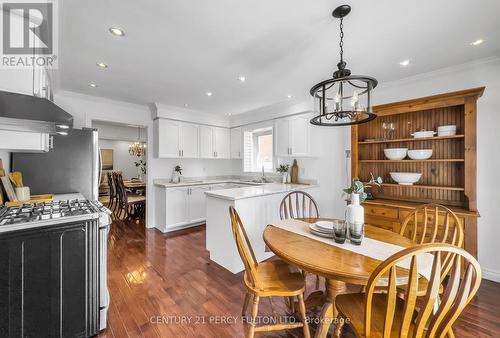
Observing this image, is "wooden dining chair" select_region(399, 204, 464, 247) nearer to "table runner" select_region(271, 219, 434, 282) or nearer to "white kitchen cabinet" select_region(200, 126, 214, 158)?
"table runner" select_region(271, 219, 434, 282)

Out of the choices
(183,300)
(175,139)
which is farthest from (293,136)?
(183,300)

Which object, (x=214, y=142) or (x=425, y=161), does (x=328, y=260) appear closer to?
(x=425, y=161)

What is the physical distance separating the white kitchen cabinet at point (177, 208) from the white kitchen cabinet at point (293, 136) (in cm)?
210

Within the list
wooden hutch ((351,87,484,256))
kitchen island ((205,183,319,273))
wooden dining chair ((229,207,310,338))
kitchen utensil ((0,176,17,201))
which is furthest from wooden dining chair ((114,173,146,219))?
wooden hutch ((351,87,484,256))

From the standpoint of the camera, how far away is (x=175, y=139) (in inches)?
177

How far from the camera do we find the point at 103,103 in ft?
12.9

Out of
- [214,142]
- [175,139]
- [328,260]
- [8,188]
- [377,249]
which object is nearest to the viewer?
[328,260]

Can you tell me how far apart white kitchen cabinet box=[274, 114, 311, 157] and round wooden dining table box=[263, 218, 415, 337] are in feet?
7.23

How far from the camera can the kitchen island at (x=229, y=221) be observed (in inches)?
102

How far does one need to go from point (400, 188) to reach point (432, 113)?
1.08 meters

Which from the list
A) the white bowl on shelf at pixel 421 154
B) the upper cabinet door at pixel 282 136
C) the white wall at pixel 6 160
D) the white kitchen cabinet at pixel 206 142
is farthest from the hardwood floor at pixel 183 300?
the white kitchen cabinet at pixel 206 142

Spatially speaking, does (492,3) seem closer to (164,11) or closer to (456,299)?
(456,299)

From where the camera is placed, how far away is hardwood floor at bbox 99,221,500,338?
1.72m

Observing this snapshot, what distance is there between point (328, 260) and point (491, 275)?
8.52 ft
